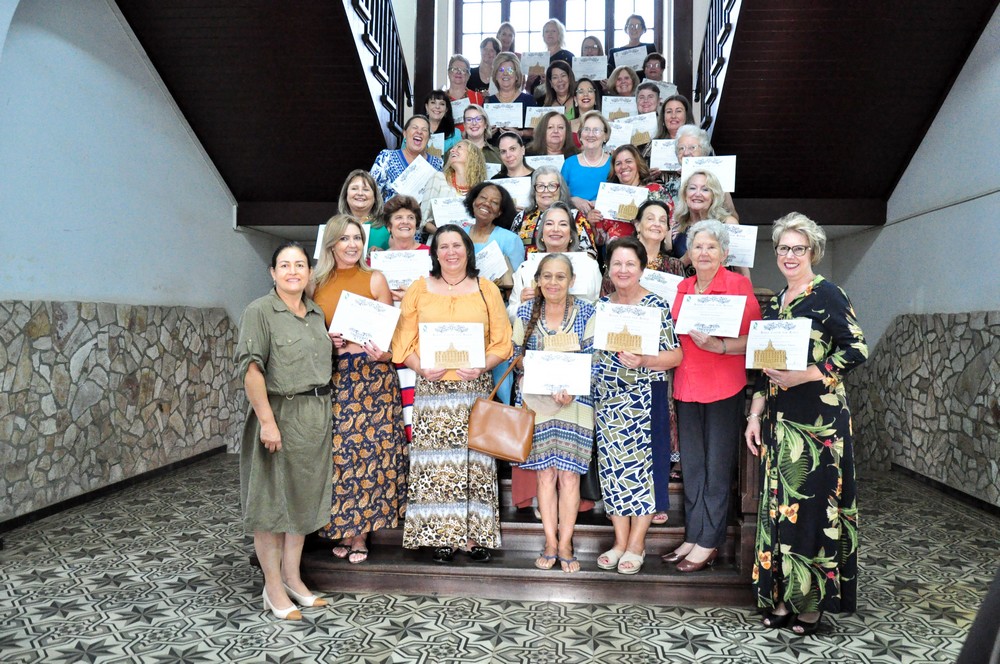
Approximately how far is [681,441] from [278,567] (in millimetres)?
1798

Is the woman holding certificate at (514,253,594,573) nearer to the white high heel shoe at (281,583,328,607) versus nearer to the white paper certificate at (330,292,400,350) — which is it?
the white paper certificate at (330,292,400,350)

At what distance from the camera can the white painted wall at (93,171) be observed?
405 centimetres

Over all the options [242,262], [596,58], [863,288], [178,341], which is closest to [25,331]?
[178,341]

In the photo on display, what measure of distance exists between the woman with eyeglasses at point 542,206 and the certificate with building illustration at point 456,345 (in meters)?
1.07

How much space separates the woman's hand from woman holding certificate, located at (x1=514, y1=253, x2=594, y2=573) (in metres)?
1.02

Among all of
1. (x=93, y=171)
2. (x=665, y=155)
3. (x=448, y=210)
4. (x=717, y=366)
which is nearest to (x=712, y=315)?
(x=717, y=366)

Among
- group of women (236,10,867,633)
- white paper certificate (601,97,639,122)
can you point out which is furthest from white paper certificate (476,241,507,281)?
white paper certificate (601,97,639,122)

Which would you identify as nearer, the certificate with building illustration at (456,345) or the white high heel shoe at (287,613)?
the white high heel shoe at (287,613)

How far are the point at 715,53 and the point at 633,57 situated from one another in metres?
1.18

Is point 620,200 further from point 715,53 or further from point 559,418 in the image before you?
point 715,53

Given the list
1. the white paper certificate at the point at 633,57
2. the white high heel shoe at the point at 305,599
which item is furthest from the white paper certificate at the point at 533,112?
the white high heel shoe at the point at 305,599

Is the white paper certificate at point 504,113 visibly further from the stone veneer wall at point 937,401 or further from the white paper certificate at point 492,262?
the stone veneer wall at point 937,401

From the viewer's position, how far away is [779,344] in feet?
8.61

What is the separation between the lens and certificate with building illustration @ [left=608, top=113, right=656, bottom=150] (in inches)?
208
